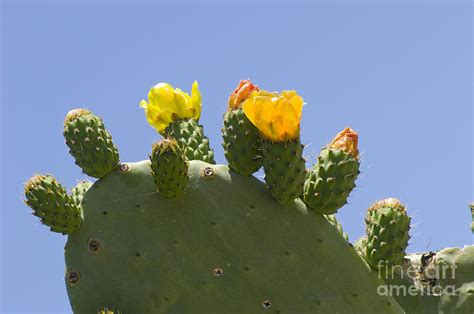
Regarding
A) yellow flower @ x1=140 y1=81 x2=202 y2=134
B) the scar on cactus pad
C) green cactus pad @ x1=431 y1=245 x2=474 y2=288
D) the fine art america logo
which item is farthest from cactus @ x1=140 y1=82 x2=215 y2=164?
green cactus pad @ x1=431 y1=245 x2=474 y2=288

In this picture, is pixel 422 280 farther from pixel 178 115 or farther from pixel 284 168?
pixel 178 115

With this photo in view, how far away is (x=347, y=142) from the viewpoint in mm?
4047

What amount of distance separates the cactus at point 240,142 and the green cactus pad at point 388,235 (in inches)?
22.2

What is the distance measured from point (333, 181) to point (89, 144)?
3.40ft

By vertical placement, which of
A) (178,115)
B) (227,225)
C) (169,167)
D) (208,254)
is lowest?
(208,254)

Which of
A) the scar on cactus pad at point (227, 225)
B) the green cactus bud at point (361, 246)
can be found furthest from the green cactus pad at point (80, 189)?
the green cactus bud at point (361, 246)

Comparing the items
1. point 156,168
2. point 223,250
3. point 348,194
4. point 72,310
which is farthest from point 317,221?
point 72,310

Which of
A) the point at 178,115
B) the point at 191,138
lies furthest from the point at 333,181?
Answer: the point at 178,115

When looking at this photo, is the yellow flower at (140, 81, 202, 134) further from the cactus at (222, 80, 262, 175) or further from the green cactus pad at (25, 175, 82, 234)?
the green cactus pad at (25, 175, 82, 234)

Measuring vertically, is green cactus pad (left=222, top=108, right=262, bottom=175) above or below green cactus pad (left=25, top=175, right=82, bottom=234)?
above

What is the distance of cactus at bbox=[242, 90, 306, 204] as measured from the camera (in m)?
3.90

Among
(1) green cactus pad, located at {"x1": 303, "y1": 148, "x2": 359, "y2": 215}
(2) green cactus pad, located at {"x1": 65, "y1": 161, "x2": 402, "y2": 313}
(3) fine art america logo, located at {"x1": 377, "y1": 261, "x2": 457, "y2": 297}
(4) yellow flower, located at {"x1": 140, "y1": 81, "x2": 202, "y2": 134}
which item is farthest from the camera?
(4) yellow flower, located at {"x1": 140, "y1": 81, "x2": 202, "y2": 134}

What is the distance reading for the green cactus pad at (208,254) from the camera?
3842mm

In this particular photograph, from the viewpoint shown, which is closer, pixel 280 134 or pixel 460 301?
pixel 280 134
